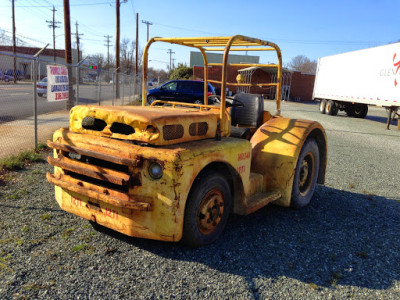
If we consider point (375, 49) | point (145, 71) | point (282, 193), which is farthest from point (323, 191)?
point (375, 49)

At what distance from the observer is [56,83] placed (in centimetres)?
834

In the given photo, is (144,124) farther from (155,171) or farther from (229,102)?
(229,102)

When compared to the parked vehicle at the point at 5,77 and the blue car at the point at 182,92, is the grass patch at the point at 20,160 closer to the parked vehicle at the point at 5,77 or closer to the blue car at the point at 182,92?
the parked vehicle at the point at 5,77

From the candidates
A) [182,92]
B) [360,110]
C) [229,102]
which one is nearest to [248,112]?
[229,102]

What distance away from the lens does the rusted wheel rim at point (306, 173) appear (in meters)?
4.94

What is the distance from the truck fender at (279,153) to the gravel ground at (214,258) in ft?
1.48

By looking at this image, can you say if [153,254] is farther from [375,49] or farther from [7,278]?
[375,49]

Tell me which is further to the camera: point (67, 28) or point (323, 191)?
point (67, 28)

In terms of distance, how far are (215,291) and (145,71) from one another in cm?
302

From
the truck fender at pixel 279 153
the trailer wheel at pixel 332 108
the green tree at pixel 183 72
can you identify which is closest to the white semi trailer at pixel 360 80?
the trailer wheel at pixel 332 108

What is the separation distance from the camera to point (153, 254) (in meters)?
3.32

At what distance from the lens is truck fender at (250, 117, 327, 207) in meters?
4.38

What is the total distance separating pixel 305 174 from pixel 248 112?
125 cm

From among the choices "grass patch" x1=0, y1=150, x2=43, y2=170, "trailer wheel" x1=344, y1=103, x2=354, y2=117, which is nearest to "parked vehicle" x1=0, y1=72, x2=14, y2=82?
"grass patch" x1=0, y1=150, x2=43, y2=170
